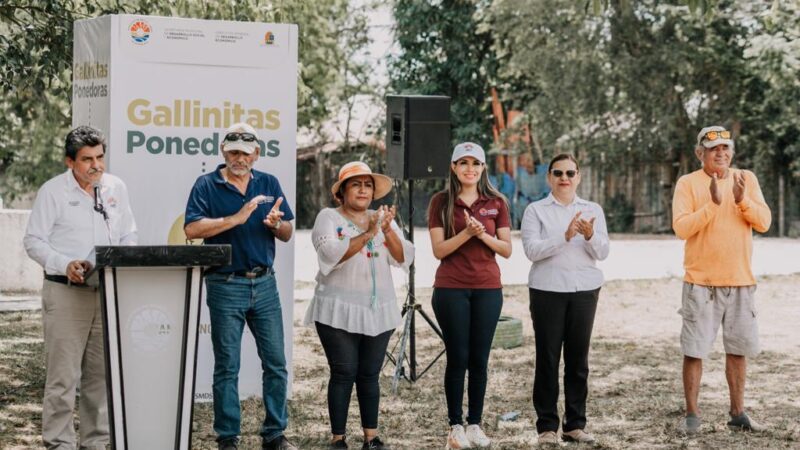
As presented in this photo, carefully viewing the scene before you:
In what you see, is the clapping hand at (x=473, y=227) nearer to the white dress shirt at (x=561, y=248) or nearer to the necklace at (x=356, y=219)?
the white dress shirt at (x=561, y=248)

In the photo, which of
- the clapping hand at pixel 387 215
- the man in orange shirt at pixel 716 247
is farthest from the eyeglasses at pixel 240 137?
the man in orange shirt at pixel 716 247

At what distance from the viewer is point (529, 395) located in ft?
28.8

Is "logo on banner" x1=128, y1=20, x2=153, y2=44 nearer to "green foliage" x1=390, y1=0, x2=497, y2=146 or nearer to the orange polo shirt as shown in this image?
the orange polo shirt

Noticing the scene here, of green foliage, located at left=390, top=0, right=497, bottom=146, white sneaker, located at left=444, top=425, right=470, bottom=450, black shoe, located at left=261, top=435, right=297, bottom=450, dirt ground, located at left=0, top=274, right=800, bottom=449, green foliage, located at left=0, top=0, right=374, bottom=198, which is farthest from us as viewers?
green foliage, located at left=390, top=0, right=497, bottom=146

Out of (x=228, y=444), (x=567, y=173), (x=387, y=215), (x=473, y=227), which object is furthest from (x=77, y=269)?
(x=567, y=173)

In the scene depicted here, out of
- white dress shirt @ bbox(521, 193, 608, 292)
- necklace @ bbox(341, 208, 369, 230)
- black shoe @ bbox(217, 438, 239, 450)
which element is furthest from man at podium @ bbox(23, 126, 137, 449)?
white dress shirt @ bbox(521, 193, 608, 292)

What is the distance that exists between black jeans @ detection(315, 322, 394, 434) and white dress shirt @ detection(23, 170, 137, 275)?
1.31 metres

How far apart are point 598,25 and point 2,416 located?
890 inches

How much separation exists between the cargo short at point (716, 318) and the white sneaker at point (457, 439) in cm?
147

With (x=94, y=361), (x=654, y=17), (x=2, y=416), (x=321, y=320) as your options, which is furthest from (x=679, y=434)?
(x=654, y=17)

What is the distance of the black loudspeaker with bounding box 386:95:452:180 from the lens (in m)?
9.00

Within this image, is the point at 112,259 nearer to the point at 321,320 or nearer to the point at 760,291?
the point at 321,320

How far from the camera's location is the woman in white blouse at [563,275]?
643cm

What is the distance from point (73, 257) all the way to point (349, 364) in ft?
5.23
